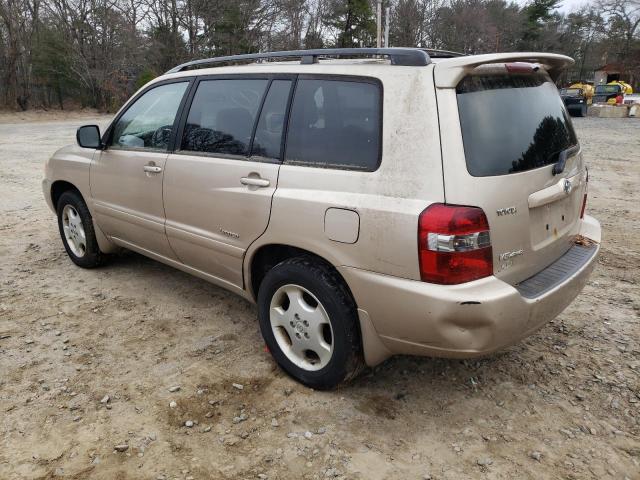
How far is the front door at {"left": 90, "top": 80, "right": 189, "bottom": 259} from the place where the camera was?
3750 millimetres

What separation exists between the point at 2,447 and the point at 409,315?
206cm

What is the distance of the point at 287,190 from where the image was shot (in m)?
2.81

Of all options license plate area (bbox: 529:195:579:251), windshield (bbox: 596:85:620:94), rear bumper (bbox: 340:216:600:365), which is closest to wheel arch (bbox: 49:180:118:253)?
rear bumper (bbox: 340:216:600:365)

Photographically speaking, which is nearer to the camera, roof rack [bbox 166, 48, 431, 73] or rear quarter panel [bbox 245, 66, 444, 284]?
rear quarter panel [bbox 245, 66, 444, 284]

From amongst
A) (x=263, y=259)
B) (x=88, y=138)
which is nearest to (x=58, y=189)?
(x=88, y=138)

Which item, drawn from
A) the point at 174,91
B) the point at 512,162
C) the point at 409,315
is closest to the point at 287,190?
the point at 409,315

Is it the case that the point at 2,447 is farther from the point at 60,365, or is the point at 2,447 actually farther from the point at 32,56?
the point at 32,56

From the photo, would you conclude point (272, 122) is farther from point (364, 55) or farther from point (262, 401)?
point (262, 401)

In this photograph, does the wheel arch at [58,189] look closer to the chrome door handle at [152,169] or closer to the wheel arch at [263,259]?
the chrome door handle at [152,169]

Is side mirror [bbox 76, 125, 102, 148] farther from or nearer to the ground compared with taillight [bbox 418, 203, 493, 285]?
farther from the ground

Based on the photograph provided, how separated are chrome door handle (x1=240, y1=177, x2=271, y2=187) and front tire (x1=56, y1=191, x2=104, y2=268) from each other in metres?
2.20

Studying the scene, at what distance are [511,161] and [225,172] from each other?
164 centimetres

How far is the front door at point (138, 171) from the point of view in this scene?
375 centimetres

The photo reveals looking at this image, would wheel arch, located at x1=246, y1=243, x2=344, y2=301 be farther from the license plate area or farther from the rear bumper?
the license plate area
